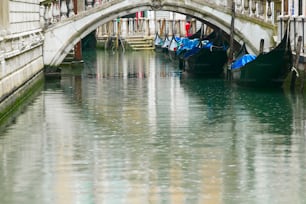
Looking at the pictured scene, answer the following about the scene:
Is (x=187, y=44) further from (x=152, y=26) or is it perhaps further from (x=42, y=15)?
(x=152, y=26)

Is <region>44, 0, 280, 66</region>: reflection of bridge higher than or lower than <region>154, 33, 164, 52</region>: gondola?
higher

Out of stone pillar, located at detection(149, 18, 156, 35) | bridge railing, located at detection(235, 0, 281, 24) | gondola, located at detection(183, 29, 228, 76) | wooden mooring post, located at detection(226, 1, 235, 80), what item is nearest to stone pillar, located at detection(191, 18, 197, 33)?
stone pillar, located at detection(149, 18, 156, 35)

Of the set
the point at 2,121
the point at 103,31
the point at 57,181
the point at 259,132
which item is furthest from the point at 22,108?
the point at 103,31

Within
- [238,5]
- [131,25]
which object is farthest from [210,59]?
[131,25]

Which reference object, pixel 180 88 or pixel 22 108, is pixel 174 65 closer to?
pixel 180 88

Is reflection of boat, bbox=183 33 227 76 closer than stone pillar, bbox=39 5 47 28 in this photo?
No

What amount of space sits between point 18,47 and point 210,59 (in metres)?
6.94

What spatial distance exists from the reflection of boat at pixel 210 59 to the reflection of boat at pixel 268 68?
2844mm

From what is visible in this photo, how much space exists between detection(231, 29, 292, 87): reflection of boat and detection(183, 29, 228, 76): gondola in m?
2.84

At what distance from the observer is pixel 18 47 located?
15.0 m

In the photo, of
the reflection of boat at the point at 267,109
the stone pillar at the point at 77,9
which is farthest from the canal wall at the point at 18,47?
the reflection of boat at the point at 267,109

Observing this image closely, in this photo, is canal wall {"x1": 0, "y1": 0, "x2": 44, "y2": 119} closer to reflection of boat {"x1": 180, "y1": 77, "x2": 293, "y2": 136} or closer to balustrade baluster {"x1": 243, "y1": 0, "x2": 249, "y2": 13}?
reflection of boat {"x1": 180, "y1": 77, "x2": 293, "y2": 136}

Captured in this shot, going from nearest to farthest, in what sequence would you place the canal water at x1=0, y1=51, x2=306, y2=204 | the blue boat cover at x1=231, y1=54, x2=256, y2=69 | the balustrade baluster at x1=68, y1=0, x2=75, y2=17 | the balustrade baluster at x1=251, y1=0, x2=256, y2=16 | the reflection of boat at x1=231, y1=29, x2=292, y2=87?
the canal water at x1=0, y1=51, x2=306, y2=204 → the reflection of boat at x1=231, y1=29, x2=292, y2=87 → the blue boat cover at x1=231, y1=54, x2=256, y2=69 → the balustrade baluster at x1=251, y1=0, x2=256, y2=16 → the balustrade baluster at x1=68, y1=0, x2=75, y2=17

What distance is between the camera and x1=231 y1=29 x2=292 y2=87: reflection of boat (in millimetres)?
16766
